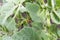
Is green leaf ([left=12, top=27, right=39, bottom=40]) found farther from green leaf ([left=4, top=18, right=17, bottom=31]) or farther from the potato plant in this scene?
green leaf ([left=4, top=18, right=17, bottom=31])

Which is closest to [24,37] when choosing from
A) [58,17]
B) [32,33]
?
[32,33]

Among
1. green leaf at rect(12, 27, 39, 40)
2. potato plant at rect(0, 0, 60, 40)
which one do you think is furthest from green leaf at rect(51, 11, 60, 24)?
green leaf at rect(12, 27, 39, 40)

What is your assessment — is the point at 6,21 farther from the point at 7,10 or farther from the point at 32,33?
the point at 32,33

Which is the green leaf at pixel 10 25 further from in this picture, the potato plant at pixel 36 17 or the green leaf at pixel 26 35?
the green leaf at pixel 26 35

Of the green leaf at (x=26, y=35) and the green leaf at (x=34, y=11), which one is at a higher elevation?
the green leaf at (x=34, y=11)

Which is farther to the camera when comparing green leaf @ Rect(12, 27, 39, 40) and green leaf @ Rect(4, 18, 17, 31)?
green leaf @ Rect(4, 18, 17, 31)

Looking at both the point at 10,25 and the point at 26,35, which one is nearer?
the point at 26,35

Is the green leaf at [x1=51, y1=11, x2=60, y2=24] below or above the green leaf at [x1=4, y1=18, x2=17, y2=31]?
below

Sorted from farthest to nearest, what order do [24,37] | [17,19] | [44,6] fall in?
[17,19], [44,6], [24,37]

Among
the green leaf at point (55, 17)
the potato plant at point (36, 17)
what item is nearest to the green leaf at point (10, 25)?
the potato plant at point (36, 17)

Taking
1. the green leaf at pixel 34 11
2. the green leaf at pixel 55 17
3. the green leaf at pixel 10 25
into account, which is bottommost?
the green leaf at pixel 10 25

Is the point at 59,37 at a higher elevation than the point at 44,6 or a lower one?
lower
